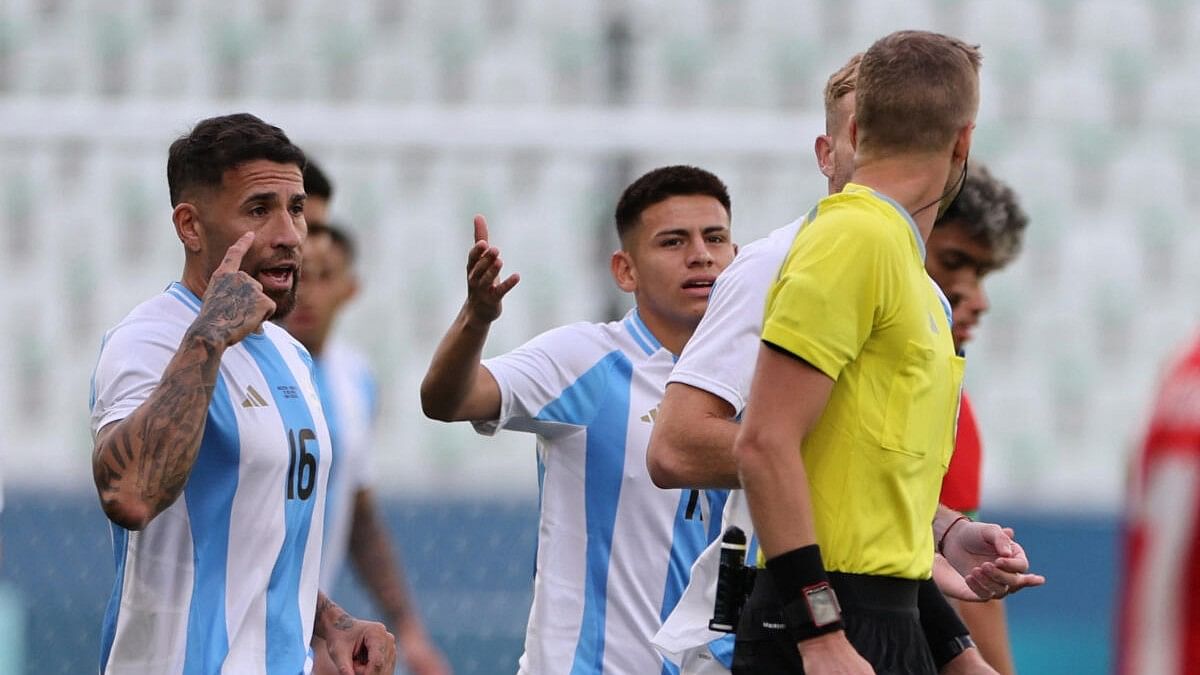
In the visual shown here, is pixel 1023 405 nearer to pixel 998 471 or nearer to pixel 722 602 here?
pixel 998 471

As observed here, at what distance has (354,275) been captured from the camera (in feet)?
31.1

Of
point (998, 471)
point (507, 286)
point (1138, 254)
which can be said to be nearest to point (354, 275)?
point (998, 471)

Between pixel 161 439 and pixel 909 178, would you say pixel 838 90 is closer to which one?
pixel 909 178

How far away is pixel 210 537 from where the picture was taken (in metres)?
Result: 3.93

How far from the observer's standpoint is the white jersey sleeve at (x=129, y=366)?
3875 mm

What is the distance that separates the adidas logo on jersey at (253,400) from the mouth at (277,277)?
225 mm

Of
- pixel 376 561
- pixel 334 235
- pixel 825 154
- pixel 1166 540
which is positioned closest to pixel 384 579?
pixel 376 561

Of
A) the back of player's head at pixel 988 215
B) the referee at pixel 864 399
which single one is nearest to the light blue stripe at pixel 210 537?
the referee at pixel 864 399

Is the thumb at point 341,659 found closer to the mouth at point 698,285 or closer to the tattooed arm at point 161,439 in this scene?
the tattooed arm at point 161,439

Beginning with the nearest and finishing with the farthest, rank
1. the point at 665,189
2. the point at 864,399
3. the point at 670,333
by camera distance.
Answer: the point at 864,399 < the point at 670,333 < the point at 665,189

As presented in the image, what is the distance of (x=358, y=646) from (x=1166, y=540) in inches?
88.1

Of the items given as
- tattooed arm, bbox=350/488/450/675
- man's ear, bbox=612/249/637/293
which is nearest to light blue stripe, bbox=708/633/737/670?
man's ear, bbox=612/249/637/293

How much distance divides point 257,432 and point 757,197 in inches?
265

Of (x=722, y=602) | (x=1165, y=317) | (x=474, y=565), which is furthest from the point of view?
(x=1165, y=317)
